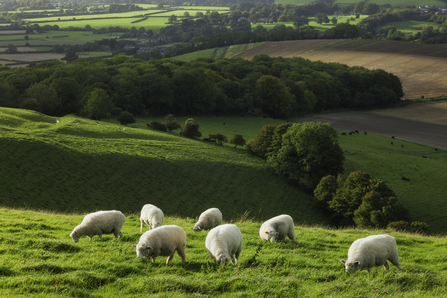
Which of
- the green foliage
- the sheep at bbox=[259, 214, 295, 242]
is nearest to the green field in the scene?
the green foliage

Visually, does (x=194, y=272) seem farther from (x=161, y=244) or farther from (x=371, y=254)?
(x=371, y=254)

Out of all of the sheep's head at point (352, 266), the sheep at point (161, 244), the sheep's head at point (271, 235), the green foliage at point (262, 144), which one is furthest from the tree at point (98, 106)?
the sheep's head at point (352, 266)

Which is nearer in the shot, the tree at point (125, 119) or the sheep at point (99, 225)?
the sheep at point (99, 225)

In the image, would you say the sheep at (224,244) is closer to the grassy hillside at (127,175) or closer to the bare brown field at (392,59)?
the grassy hillside at (127,175)

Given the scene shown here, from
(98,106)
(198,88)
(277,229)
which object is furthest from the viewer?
(198,88)

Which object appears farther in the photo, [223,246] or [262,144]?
[262,144]

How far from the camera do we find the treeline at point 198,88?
3110 inches

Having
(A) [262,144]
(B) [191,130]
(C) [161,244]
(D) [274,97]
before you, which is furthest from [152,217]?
(D) [274,97]

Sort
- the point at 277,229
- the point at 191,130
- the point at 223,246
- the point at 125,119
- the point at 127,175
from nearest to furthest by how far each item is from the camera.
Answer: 1. the point at 223,246
2. the point at 277,229
3. the point at 127,175
4. the point at 191,130
5. the point at 125,119

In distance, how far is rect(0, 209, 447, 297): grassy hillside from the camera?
895 cm

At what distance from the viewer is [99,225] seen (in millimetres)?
13422

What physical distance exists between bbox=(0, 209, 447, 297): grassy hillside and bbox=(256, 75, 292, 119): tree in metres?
93.1

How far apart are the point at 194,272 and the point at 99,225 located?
5095mm

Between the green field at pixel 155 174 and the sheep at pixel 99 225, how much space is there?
19.0 m
